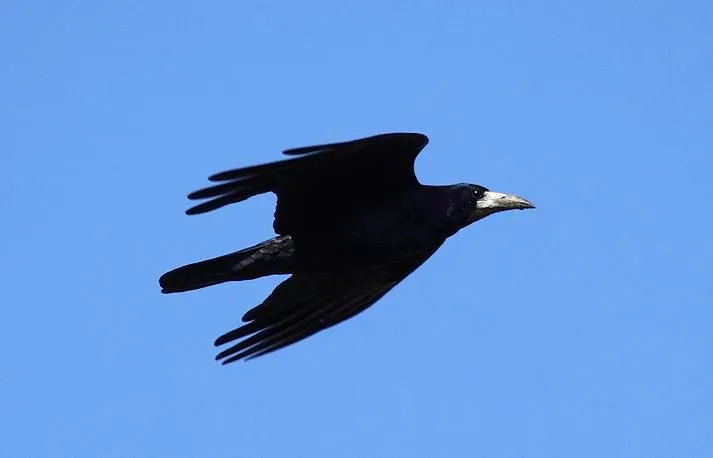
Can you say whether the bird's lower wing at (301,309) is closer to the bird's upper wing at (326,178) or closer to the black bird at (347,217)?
the black bird at (347,217)

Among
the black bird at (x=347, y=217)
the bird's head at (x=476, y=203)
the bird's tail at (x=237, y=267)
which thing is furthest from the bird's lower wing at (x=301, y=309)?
the bird's head at (x=476, y=203)

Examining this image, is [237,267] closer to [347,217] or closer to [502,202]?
[347,217]

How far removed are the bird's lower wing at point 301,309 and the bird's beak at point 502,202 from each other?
119 cm

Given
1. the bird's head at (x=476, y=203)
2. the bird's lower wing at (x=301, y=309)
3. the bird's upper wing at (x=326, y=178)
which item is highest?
the bird's upper wing at (x=326, y=178)

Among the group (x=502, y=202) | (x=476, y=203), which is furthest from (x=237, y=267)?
(x=502, y=202)

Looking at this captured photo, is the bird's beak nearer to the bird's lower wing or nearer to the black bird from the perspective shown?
the black bird

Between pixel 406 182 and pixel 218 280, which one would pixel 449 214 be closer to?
pixel 406 182

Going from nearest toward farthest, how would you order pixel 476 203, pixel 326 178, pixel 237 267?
pixel 326 178 → pixel 237 267 → pixel 476 203

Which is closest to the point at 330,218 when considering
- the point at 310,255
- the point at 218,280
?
the point at 310,255

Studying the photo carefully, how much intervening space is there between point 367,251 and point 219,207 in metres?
1.50

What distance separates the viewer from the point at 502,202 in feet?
41.9

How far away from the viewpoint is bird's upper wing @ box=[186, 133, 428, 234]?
11.5 m

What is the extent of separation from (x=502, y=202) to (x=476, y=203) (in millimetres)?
293

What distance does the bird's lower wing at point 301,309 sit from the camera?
12773 mm
